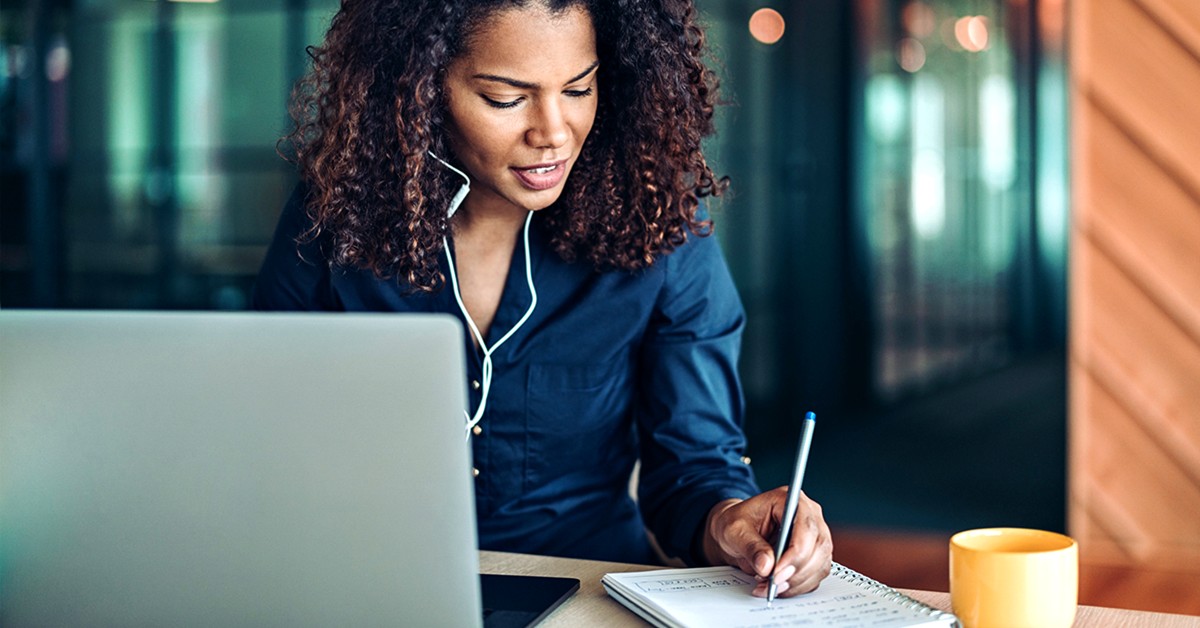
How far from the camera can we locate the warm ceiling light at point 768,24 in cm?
411

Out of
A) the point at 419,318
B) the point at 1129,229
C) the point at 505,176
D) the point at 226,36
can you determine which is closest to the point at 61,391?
the point at 419,318

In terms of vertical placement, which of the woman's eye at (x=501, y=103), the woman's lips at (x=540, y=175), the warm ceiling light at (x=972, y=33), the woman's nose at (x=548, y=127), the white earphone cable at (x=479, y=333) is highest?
the warm ceiling light at (x=972, y=33)

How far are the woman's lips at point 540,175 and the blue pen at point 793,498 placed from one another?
48 cm

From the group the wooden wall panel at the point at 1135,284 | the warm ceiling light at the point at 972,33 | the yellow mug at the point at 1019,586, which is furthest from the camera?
the warm ceiling light at the point at 972,33

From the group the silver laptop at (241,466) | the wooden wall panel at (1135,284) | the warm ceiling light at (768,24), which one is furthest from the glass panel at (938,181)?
the silver laptop at (241,466)

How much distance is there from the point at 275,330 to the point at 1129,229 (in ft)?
9.56

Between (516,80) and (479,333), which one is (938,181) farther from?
(516,80)

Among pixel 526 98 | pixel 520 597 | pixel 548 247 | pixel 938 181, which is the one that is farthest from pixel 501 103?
pixel 938 181

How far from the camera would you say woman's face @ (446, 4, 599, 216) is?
1.32m

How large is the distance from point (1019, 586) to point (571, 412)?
69 centimetres

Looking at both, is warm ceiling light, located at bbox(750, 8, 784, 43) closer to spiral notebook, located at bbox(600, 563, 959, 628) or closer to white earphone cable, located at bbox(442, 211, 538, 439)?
white earphone cable, located at bbox(442, 211, 538, 439)

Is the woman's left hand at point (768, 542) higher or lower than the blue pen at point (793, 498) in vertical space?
lower

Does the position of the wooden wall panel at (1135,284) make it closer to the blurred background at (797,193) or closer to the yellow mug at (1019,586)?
the blurred background at (797,193)

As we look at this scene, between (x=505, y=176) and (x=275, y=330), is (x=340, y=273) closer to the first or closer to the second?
(x=505, y=176)
